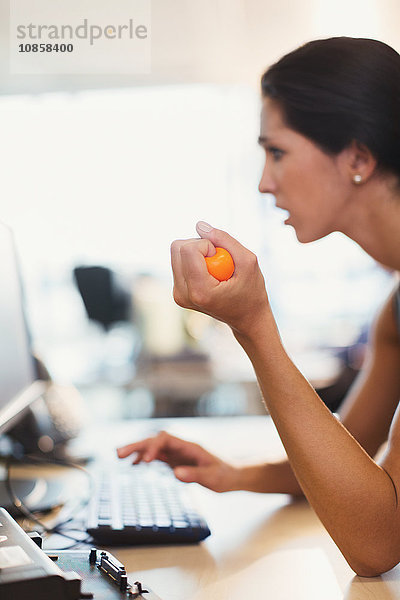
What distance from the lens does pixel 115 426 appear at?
1514 millimetres

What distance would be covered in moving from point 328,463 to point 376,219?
1.44 feet

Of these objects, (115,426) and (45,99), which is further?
(115,426)

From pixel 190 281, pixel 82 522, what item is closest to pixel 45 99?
pixel 190 281

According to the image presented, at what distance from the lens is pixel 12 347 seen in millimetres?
1038

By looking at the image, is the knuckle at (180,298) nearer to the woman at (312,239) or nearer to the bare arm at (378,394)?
the woman at (312,239)

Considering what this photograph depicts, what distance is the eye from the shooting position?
3.21ft

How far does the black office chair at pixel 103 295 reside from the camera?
3.08 meters

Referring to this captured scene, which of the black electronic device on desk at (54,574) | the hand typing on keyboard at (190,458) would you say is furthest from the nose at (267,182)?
the black electronic device on desk at (54,574)

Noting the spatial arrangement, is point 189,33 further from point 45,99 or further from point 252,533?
point 252,533

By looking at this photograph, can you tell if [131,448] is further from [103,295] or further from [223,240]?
[103,295]

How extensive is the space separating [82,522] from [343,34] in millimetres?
703

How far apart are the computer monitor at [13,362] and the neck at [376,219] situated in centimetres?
51

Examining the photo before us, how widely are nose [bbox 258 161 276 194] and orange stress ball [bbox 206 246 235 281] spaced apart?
387 mm

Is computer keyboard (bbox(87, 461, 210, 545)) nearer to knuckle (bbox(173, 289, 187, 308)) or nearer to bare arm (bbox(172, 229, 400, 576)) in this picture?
bare arm (bbox(172, 229, 400, 576))
